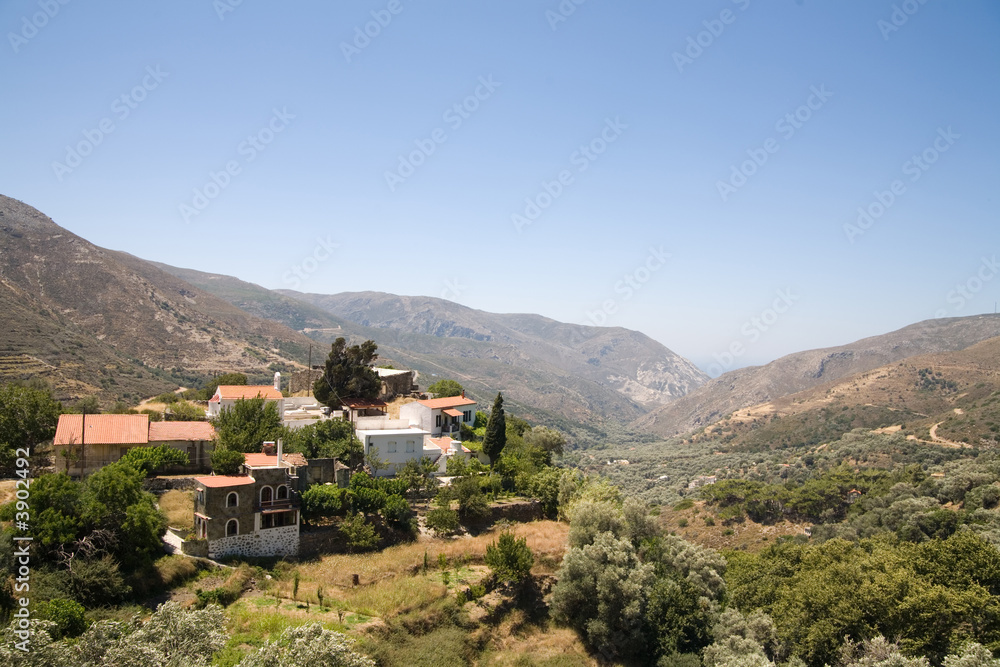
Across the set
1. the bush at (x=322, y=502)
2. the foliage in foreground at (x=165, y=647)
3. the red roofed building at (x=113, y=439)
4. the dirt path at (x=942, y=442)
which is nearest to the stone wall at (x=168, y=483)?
the red roofed building at (x=113, y=439)

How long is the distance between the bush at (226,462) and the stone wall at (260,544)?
3084mm

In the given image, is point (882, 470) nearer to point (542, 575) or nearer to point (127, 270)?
point (542, 575)

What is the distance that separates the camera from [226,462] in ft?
85.9

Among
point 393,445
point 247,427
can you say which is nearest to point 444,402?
point 393,445

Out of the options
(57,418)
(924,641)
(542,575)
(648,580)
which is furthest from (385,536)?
(924,641)

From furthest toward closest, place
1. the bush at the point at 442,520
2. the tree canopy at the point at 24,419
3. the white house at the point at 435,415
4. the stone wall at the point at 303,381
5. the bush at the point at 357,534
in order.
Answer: the stone wall at the point at 303,381, the white house at the point at 435,415, the bush at the point at 442,520, the tree canopy at the point at 24,419, the bush at the point at 357,534

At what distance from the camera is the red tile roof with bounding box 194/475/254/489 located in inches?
949

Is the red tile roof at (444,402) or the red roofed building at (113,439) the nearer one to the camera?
the red roofed building at (113,439)

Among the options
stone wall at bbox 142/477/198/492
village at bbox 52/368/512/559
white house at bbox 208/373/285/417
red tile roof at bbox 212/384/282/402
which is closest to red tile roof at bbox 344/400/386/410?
village at bbox 52/368/512/559

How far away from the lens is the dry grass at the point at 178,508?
83.5ft

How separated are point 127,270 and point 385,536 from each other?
438ft

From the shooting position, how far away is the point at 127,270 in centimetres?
13512

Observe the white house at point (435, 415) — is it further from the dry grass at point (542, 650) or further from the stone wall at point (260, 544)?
the dry grass at point (542, 650)

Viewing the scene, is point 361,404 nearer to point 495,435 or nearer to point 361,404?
point 361,404
